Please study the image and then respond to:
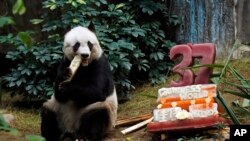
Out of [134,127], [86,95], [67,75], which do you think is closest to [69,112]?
[86,95]

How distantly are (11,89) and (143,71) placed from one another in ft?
6.00

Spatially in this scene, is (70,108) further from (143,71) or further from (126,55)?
(143,71)

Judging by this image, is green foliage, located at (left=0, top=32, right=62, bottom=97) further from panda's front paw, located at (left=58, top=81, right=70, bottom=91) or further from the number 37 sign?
the number 37 sign

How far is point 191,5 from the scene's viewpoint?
7.15 meters

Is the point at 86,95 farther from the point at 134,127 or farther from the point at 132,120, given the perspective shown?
the point at 132,120

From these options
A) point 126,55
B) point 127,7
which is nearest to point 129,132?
point 126,55

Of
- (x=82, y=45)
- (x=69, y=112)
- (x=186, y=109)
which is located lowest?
(x=69, y=112)

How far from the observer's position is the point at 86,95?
487 centimetres

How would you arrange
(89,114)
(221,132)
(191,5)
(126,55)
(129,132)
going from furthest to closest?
(191,5) → (126,55) → (129,132) → (89,114) → (221,132)

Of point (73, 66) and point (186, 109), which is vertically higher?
point (73, 66)

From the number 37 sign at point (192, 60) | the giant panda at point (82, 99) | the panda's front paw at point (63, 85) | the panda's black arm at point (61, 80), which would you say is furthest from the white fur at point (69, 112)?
the number 37 sign at point (192, 60)

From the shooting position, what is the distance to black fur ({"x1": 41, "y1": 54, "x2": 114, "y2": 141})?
4844 mm

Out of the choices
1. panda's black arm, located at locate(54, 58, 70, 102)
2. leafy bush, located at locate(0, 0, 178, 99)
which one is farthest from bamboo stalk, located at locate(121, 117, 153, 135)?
leafy bush, located at locate(0, 0, 178, 99)

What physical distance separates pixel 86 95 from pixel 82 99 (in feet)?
0.34
